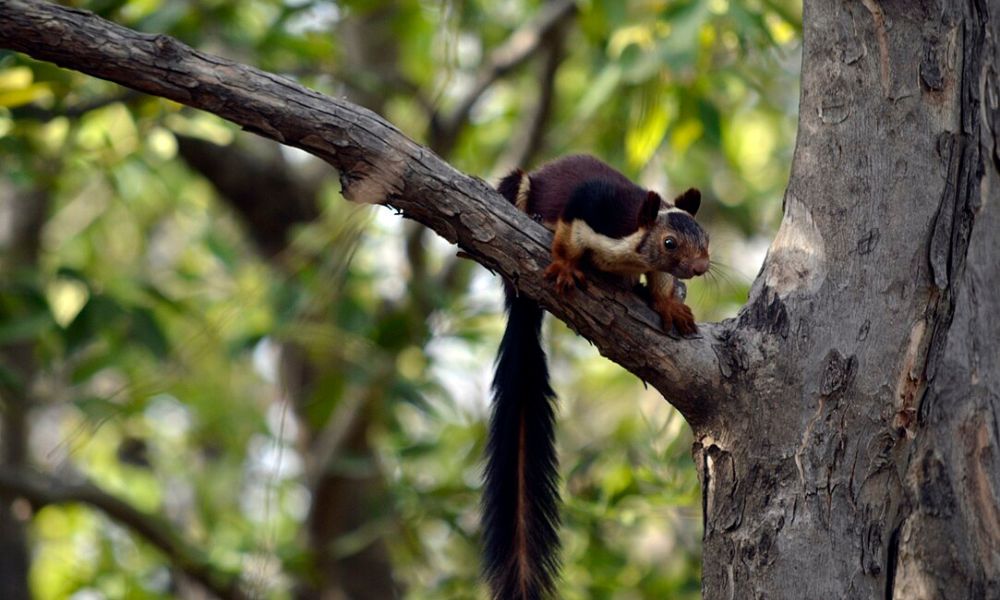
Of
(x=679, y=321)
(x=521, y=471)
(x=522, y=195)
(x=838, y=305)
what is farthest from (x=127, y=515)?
(x=838, y=305)

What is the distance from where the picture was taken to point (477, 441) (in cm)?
473

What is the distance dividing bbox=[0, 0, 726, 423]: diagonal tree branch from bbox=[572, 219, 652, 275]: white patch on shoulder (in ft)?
0.29

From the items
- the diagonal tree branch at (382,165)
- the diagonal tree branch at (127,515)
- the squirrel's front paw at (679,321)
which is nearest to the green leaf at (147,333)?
the diagonal tree branch at (127,515)

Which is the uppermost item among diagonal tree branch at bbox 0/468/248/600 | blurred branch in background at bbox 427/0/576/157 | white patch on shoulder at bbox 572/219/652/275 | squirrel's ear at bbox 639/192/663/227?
blurred branch in background at bbox 427/0/576/157

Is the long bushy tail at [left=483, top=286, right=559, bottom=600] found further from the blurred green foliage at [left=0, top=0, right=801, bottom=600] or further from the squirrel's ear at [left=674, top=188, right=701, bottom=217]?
the blurred green foliage at [left=0, top=0, right=801, bottom=600]

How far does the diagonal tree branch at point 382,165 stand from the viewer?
2041mm

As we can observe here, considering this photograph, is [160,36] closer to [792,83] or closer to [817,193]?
[817,193]

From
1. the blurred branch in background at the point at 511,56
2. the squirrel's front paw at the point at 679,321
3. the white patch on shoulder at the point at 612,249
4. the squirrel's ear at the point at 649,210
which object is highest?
the blurred branch in background at the point at 511,56

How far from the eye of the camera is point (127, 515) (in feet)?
14.7

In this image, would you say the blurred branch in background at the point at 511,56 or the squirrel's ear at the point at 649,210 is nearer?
the squirrel's ear at the point at 649,210

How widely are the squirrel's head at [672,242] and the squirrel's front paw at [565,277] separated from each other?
0.29 meters

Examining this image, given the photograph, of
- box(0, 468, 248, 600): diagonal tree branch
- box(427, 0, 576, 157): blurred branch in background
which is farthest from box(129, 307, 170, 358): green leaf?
box(427, 0, 576, 157): blurred branch in background

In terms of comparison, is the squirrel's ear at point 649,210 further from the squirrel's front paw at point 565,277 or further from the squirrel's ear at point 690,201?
the squirrel's front paw at point 565,277

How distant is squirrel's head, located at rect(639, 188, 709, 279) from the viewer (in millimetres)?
2484
